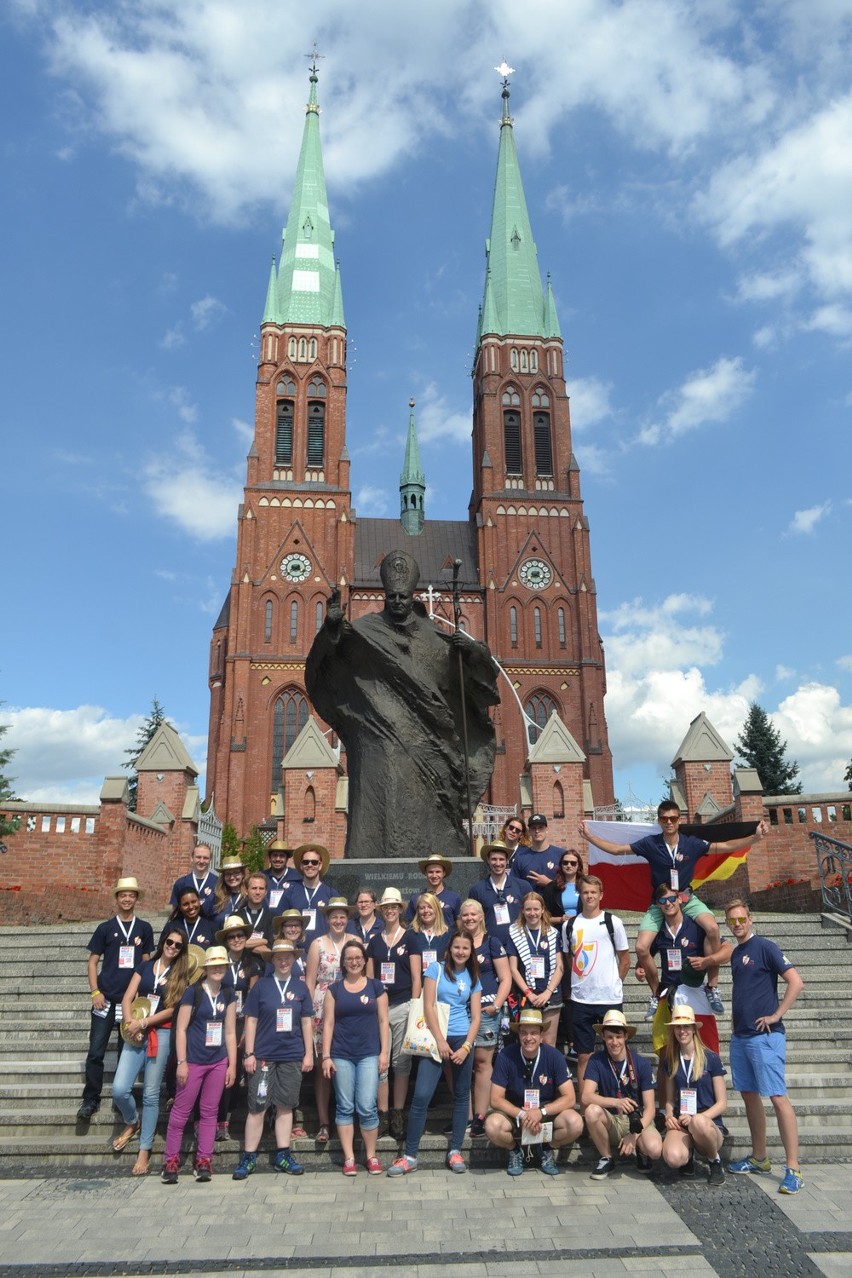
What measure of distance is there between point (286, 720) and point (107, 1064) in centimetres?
3623

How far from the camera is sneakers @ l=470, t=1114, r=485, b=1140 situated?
5.78m

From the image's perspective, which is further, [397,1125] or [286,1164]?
[397,1125]

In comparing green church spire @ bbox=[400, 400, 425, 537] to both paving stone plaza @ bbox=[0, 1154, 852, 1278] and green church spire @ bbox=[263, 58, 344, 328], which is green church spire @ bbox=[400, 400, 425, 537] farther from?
paving stone plaza @ bbox=[0, 1154, 852, 1278]

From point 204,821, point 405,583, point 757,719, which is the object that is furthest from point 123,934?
point 757,719

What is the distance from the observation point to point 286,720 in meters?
Answer: 42.9

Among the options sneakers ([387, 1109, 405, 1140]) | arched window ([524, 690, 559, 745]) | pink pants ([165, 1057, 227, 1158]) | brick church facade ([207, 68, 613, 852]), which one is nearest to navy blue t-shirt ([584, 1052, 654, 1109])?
sneakers ([387, 1109, 405, 1140])

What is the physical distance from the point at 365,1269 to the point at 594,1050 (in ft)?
7.82

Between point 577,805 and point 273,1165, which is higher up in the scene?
point 577,805

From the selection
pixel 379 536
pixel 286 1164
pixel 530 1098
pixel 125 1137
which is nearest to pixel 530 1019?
pixel 530 1098

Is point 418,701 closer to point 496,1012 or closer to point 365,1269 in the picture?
point 496,1012

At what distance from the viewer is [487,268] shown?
54938 mm

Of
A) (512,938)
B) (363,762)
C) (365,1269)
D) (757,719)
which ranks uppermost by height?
(757,719)

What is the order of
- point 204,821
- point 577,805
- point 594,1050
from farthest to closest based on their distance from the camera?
point 204,821 < point 577,805 < point 594,1050

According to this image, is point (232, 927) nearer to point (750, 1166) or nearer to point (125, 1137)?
point (125, 1137)
